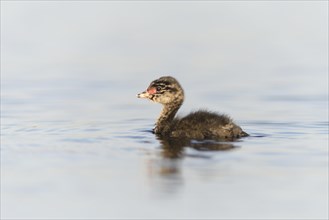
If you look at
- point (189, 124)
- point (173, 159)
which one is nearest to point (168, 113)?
point (189, 124)

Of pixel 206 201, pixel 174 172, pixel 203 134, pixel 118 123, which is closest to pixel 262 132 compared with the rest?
pixel 203 134

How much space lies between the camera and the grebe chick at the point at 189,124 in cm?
1389

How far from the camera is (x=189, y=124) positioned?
14.1m

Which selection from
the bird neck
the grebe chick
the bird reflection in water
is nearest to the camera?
the bird reflection in water

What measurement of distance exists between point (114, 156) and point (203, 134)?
1.93 metres

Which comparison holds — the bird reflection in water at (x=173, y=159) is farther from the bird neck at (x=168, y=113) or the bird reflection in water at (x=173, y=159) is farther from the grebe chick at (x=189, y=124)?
the bird neck at (x=168, y=113)

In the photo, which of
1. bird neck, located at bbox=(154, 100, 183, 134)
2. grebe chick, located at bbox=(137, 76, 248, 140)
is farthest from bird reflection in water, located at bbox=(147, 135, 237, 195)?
bird neck, located at bbox=(154, 100, 183, 134)

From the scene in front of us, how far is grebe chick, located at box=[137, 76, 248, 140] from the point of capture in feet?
45.6

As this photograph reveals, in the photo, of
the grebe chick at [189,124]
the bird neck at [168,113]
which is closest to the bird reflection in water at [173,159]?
the grebe chick at [189,124]

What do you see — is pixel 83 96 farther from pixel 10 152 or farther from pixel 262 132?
pixel 10 152

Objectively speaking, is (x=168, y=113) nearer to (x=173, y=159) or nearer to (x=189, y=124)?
(x=189, y=124)

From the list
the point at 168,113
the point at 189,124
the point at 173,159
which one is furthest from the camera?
the point at 168,113

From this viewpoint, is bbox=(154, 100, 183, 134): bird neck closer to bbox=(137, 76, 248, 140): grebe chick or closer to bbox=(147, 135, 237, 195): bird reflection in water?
bbox=(137, 76, 248, 140): grebe chick

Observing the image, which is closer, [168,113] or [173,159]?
[173,159]
